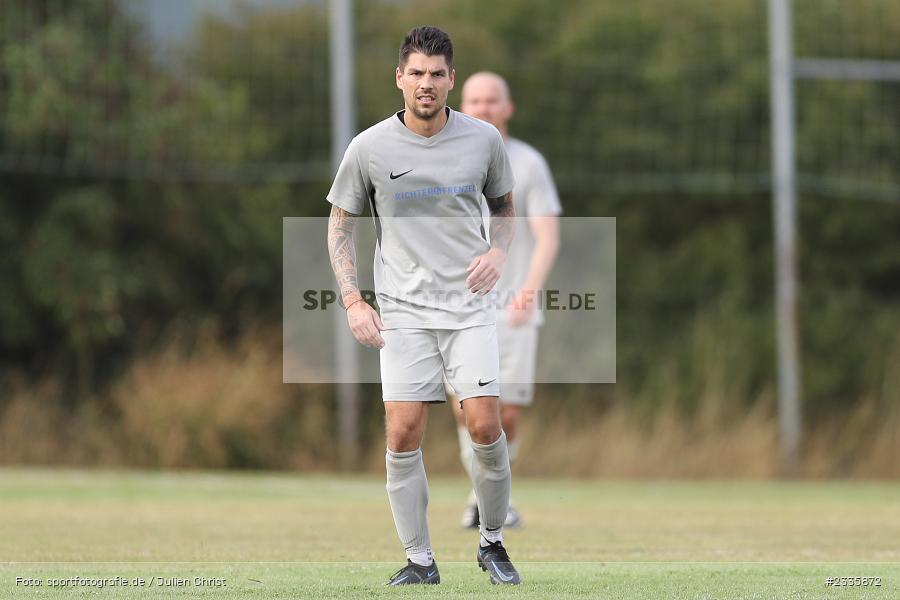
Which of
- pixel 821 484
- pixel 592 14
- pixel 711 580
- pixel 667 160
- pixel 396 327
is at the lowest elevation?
pixel 821 484

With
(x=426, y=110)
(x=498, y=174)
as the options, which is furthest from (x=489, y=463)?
(x=426, y=110)

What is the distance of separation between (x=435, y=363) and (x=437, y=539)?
231 centimetres

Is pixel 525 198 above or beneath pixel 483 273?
above

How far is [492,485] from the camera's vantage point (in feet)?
20.8

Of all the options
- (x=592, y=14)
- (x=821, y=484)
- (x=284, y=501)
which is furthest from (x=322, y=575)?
(x=592, y=14)

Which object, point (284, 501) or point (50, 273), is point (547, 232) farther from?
point (50, 273)

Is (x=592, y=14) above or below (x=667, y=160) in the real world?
above

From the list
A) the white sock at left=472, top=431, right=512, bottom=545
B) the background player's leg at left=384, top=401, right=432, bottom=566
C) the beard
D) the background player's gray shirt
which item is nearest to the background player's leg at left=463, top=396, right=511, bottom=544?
→ the white sock at left=472, top=431, right=512, bottom=545

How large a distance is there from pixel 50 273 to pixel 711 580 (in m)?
12.5

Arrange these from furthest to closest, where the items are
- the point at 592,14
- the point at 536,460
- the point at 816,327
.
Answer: the point at 592,14 < the point at 816,327 < the point at 536,460

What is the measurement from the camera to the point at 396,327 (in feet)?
20.6

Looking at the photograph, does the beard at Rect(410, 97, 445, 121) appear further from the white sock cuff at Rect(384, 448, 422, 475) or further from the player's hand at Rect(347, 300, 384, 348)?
the white sock cuff at Rect(384, 448, 422, 475)

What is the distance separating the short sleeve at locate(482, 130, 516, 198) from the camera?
6.39 meters

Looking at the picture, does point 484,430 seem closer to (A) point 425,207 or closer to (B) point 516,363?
(A) point 425,207
